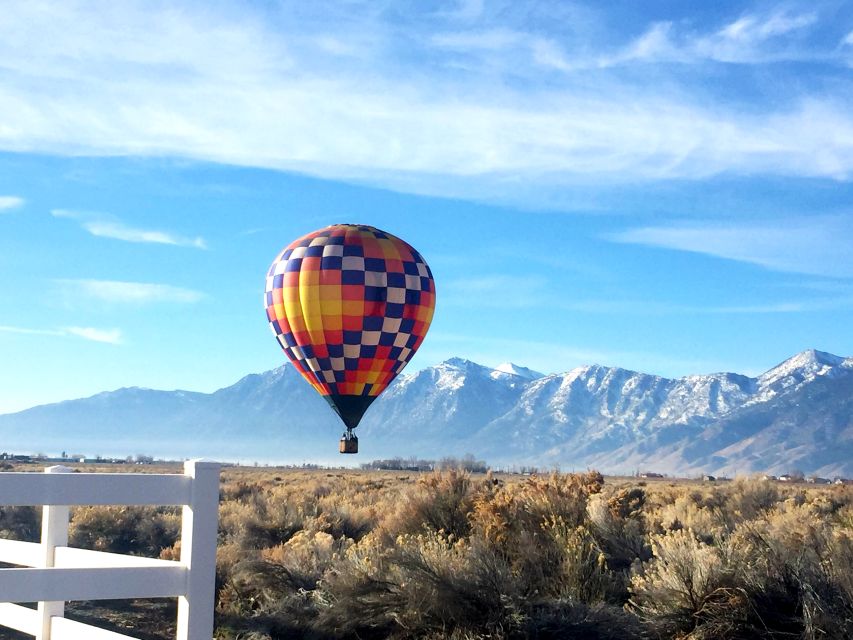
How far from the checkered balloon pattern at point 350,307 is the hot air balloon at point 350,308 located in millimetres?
25

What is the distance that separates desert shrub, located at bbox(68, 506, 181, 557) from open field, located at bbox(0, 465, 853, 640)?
4.64 meters

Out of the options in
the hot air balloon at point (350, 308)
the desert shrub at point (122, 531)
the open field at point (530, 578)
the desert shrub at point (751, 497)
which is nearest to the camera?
the open field at point (530, 578)

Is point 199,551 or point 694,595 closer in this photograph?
point 199,551

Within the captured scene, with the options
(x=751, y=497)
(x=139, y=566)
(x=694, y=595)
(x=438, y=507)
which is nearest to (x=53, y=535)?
(x=139, y=566)

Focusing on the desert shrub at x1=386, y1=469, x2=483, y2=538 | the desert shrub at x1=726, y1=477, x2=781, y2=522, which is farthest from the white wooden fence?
the desert shrub at x1=726, y1=477, x2=781, y2=522

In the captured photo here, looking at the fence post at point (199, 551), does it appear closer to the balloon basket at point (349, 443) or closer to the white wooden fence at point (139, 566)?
the white wooden fence at point (139, 566)

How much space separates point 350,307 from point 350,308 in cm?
2

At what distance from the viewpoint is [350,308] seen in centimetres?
2711

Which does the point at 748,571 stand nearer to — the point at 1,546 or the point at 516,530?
the point at 516,530

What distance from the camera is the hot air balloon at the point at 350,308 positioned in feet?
89.3

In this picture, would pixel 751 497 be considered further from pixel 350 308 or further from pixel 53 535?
pixel 53 535

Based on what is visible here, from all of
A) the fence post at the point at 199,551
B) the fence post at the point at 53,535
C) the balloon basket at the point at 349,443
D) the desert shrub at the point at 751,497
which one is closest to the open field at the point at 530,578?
the fence post at the point at 53,535

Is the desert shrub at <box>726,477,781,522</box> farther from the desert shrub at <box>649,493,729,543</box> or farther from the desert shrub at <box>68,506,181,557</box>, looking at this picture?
the desert shrub at <box>68,506,181,557</box>

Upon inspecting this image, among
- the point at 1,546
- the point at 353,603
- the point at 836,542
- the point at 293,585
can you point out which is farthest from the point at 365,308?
the point at 1,546
